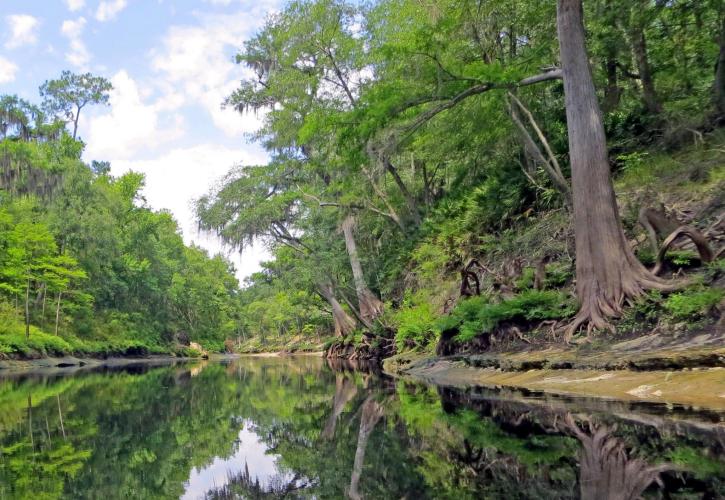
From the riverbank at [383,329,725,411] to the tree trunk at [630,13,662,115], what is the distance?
8.16 meters

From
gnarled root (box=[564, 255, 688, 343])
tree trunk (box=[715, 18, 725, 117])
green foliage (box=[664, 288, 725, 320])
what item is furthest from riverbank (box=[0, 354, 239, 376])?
tree trunk (box=[715, 18, 725, 117])

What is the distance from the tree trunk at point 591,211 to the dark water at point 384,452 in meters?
2.15

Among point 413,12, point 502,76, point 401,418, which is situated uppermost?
point 413,12

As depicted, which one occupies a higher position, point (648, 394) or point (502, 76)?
point (502, 76)

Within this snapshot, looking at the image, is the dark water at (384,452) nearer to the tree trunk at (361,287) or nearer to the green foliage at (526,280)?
the green foliage at (526,280)

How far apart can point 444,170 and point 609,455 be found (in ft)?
61.7

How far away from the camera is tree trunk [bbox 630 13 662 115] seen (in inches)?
501

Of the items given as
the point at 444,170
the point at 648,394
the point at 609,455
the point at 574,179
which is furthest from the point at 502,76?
the point at 444,170

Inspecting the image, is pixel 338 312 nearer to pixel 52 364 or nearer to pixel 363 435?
pixel 52 364

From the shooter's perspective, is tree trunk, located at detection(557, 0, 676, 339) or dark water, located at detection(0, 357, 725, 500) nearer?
dark water, located at detection(0, 357, 725, 500)

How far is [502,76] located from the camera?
31.8ft

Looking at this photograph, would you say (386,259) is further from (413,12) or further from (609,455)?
(609,455)

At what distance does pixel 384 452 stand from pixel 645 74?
12867 millimetres

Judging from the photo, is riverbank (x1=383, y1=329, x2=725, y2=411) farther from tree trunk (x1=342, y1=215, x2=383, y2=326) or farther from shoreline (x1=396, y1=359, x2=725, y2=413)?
tree trunk (x1=342, y1=215, x2=383, y2=326)
